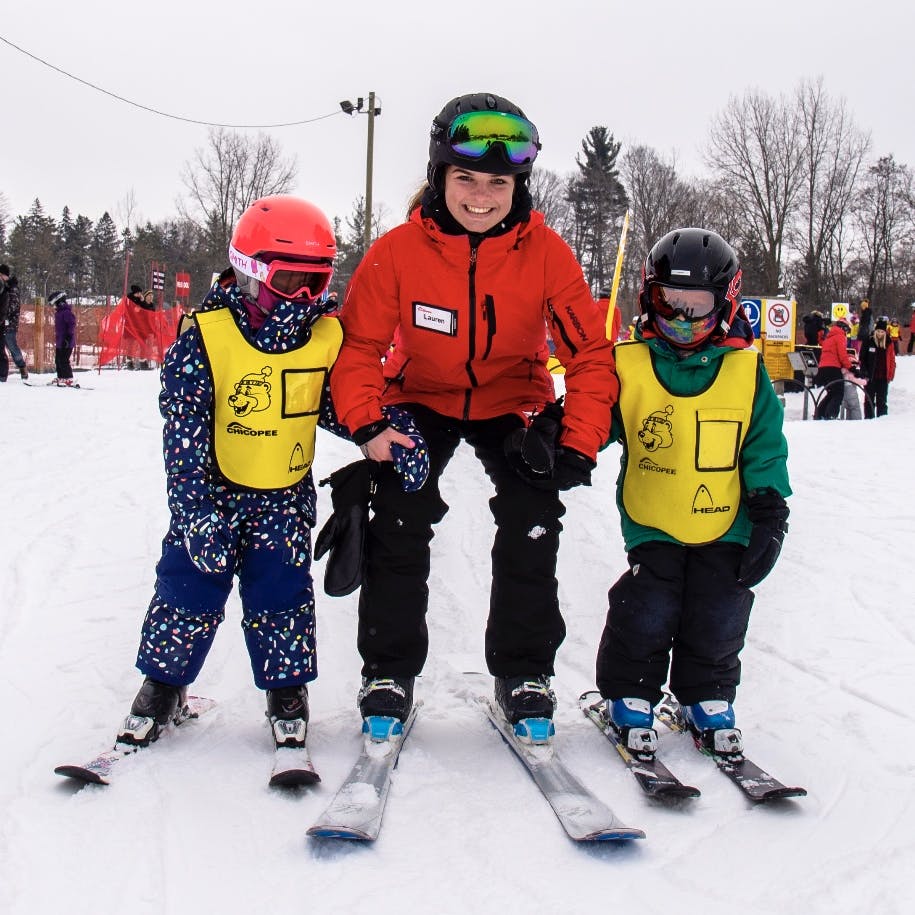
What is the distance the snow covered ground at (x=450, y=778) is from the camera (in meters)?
1.89

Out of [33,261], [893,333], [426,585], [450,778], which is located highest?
[33,261]

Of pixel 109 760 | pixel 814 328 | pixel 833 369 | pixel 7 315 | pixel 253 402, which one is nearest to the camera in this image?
pixel 109 760

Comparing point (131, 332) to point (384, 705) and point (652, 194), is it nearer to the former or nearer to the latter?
point (384, 705)

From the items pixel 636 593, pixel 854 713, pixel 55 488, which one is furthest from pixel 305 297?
pixel 55 488

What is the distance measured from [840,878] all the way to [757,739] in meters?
0.88

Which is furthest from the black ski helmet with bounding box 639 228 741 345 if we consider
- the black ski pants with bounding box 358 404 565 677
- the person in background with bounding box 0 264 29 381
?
the person in background with bounding box 0 264 29 381

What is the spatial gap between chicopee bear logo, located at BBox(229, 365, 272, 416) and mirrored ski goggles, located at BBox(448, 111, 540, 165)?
94cm

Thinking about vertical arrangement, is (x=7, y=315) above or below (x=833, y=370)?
above

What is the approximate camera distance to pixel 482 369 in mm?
2826

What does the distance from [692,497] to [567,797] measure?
1019 mm

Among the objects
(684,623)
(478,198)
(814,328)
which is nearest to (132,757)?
(684,623)

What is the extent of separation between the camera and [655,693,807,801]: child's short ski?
2301 mm

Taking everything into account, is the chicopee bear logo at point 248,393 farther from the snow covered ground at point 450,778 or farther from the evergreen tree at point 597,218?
the evergreen tree at point 597,218

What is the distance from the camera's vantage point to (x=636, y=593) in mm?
2740
